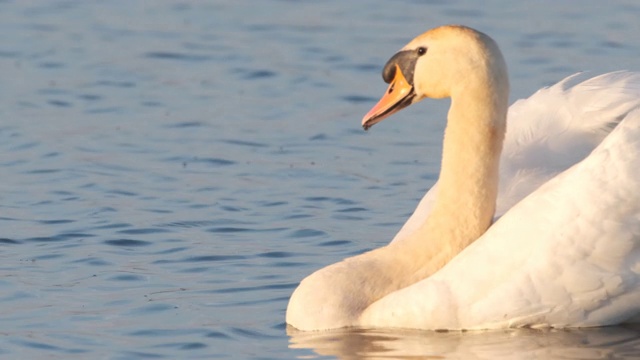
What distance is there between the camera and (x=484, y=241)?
8539mm

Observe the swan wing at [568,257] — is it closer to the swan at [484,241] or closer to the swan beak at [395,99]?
the swan at [484,241]

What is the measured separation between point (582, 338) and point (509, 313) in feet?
1.24

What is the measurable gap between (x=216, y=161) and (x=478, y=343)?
454 centimetres

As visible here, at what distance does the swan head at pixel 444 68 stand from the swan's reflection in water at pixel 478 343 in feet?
3.73

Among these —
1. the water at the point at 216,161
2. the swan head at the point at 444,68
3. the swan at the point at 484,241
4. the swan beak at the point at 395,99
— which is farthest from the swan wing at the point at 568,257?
the swan beak at the point at 395,99

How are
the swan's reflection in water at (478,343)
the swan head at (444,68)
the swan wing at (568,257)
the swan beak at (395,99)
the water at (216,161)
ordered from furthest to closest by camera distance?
the swan beak at (395,99)
the water at (216,161)
the swan head at (444,68)
the swan wing at (568,257)
the swan's reflection in water at (478,343)

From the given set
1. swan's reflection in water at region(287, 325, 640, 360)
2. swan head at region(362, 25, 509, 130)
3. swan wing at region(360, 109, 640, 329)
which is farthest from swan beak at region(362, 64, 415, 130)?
swan's reflection in water at region(287, 325, 640, 360)

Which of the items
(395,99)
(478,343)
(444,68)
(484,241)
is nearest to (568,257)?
(484,241)

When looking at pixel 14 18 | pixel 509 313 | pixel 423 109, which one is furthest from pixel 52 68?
pixel 509 313

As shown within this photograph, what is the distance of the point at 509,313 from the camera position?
333 inches

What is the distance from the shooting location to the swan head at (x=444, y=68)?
27.9 ft

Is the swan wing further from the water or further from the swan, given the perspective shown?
the water

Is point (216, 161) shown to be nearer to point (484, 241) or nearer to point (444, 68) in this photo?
point (444, 68)

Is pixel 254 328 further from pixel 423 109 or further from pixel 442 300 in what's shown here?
pixel 423 109
